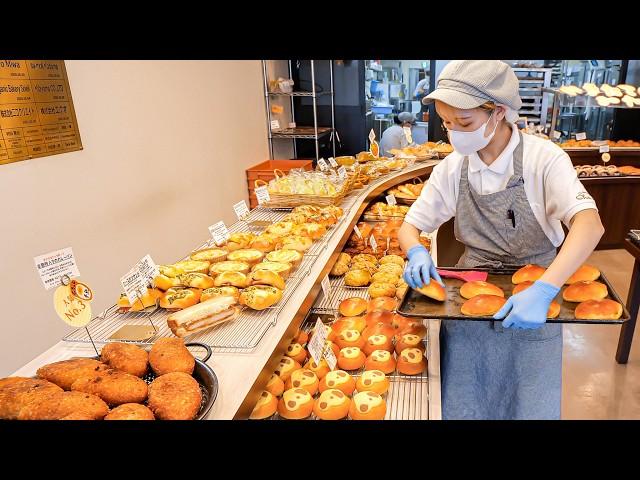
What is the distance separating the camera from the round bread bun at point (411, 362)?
201cm

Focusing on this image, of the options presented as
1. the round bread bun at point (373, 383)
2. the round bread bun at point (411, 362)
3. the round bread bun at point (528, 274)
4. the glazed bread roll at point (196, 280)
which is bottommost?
the round bread bun at point (411, 362)

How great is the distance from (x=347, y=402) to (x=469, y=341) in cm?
71

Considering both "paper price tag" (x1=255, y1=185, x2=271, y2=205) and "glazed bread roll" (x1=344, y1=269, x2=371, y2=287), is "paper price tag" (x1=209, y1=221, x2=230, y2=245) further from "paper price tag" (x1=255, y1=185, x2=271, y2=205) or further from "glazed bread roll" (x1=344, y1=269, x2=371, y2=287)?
"paper price tag" (x1=255, y1=185, x2=271, y2=205)

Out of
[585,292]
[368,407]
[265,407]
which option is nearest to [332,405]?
[368,407]

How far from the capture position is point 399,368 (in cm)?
203

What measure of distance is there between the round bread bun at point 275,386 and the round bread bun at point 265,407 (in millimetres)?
40

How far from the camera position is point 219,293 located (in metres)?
1.87

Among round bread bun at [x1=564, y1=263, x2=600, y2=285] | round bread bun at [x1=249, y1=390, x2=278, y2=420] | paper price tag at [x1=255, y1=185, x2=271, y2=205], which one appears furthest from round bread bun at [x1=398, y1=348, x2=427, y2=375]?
paper price tag at [x1=255, y1=185, x2=271, y2=205]

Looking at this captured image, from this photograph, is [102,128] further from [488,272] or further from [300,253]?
[488,272]

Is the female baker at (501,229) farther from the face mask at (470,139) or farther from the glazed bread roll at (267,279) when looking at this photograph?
the glazed bread roll at (267,279)

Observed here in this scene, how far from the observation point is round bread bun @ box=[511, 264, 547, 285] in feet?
6.40

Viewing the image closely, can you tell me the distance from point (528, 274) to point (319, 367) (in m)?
0.99

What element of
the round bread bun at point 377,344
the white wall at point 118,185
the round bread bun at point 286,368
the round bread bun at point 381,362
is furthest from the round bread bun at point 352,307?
the white wall at point 118,185

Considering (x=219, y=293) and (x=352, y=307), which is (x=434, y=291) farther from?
(x=219, y=293)
